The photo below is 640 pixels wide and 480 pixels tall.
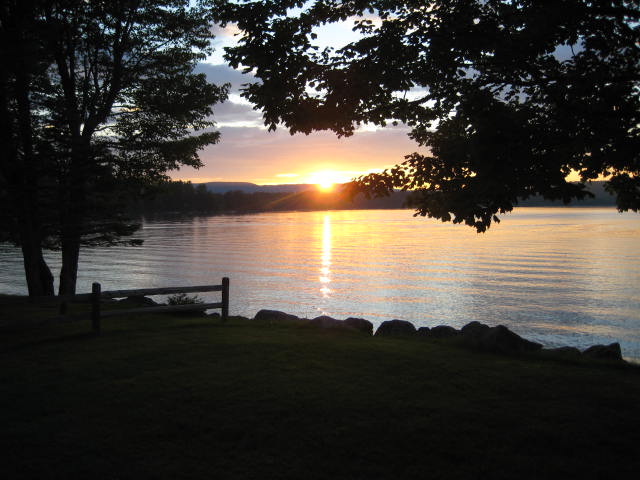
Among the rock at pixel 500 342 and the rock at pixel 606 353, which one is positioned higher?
the rock at pixel 500 342

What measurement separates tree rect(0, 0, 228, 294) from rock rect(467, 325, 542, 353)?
13643 millimetres

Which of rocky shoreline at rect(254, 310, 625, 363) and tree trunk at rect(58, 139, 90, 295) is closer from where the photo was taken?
rocky shoreline at rect(254, 310, 625, 363)

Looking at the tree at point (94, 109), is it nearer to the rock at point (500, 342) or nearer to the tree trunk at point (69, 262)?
the tree trunk at point (69, 262)

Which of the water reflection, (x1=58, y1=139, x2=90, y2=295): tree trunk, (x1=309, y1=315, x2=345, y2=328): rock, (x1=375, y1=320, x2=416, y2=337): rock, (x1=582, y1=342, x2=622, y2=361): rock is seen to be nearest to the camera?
(x1=582, y1=342, x2=622, y2=361): rock

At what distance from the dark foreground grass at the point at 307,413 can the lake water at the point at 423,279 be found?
37.2ft

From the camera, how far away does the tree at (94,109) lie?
1727 cm

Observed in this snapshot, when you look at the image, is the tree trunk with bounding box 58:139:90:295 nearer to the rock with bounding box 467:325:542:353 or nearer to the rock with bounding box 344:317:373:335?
the rock with bounding box 344:317:373:335

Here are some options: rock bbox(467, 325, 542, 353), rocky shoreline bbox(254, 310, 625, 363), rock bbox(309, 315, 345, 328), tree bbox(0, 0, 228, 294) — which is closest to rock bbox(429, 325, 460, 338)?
rocky shoreline bbox(254, 310, 625, 363)

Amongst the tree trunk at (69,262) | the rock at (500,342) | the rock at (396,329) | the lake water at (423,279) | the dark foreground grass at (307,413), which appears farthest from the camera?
the lake water at (423,279)

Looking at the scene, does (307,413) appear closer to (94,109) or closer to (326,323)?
(326,323)

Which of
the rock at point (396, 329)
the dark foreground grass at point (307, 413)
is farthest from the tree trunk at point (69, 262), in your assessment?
the rock at point (396, 329)

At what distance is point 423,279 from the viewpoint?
35469 millimetres

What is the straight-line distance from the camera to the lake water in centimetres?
2352

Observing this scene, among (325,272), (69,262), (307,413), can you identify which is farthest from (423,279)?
(307,413)
